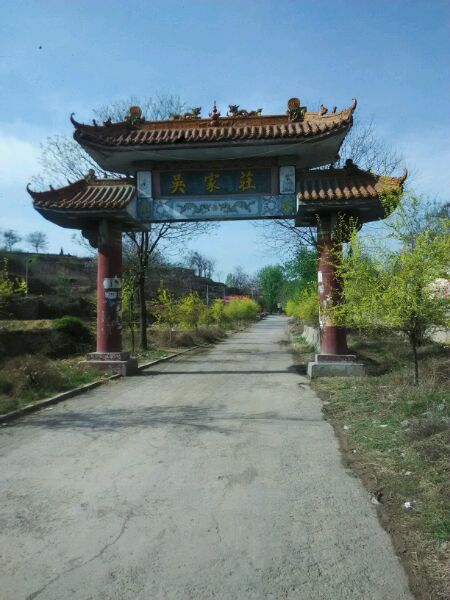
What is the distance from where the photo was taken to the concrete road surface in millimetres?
3334

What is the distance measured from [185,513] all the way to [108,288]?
35.2 ft

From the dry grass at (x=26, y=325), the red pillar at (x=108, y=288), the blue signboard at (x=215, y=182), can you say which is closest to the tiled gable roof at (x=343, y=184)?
the blue signboard at (x=215, y=182)

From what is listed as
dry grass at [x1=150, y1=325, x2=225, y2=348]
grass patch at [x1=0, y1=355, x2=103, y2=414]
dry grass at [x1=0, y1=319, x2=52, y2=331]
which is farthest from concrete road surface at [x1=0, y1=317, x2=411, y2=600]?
dry grass at [x1=150, y1=325, x2=225, y2=348]

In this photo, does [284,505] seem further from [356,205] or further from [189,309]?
[189,309]

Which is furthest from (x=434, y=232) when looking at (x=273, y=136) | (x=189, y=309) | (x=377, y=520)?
(x=189, y=309)

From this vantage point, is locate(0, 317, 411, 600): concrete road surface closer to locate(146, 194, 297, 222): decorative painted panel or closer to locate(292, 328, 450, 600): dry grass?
locate(292, 328, 450, 600): dry grass

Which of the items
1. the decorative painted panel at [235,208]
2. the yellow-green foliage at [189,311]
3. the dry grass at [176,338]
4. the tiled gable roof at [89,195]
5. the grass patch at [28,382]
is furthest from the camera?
the yellow-green foliage at [189,311]

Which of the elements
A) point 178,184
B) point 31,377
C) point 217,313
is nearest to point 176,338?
point 178,184

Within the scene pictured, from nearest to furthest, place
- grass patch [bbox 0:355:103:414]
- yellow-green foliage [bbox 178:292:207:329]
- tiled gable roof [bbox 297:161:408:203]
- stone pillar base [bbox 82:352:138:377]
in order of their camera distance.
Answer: grass patch [bbox 0:355:103:414]
tiled gable roof [bbox 297:161:408:203]
stone pillar base [bbox 82:352:138:377]
yellow-green foliage [bbox 178:292:207:329]

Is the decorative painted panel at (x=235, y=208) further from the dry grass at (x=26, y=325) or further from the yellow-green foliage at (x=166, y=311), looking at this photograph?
the yellow-green foliage at (x=166, y=311)

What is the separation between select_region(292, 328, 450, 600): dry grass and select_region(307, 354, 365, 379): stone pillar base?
99 cm

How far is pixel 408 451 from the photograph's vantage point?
235 inches

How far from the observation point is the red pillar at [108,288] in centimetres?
1455

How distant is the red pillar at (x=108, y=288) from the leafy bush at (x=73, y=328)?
6982 mm
